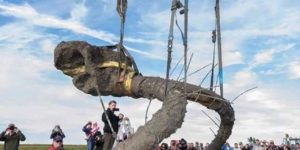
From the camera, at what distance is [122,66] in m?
9.67

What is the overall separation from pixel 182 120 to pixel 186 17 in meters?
1.67

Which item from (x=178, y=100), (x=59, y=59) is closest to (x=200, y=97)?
(x=178, y=100)

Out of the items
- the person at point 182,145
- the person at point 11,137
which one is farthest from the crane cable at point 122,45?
the person at point 11,137

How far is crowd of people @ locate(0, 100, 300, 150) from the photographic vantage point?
488 inches

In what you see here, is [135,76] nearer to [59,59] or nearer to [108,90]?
[108,90]

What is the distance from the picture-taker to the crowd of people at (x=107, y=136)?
1240cm

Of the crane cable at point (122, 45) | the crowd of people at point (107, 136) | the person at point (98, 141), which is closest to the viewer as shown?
the crane cable at point (122, 45)

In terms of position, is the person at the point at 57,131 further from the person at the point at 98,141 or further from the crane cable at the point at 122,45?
the crane cable at the point at 122,45

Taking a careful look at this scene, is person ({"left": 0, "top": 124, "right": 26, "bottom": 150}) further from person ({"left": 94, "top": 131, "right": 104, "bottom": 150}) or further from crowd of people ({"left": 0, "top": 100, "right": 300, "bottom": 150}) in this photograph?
person ({"left": 94, "top": 131, "right": 104, "bottom": 150})

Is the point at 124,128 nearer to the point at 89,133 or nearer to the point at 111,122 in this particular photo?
the point at 111,122

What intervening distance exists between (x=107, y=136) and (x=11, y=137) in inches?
208

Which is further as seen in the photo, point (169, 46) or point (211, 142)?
point (211, 142)

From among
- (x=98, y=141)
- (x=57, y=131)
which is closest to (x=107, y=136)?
(x=98, y=141)

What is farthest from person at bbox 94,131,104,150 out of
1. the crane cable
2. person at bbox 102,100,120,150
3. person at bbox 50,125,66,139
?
the crane cable
